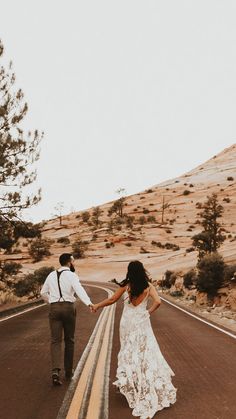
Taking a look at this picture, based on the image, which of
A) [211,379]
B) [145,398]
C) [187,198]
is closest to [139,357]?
[145,398]

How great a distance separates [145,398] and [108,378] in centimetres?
171

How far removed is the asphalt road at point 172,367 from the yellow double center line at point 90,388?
0.12 meters

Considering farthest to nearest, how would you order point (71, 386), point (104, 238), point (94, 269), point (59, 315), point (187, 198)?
point (187, 198)
point (104, 238)
point (94, 269)
point (59, 315)
point (71, 386)

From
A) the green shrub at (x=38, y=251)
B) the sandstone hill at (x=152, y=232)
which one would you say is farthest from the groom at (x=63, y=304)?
the green shrub at (x=38, y=251)

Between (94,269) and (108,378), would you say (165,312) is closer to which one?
(108,378)

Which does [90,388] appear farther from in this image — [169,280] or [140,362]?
[169,280]

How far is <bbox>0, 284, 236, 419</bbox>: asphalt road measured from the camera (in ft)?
19.6

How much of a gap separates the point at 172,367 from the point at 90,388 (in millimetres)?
2254

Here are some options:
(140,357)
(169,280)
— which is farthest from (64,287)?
(169,280)

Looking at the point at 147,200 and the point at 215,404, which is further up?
the point at 147,200

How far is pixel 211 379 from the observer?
25.4 feet

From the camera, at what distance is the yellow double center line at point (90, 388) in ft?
18.9

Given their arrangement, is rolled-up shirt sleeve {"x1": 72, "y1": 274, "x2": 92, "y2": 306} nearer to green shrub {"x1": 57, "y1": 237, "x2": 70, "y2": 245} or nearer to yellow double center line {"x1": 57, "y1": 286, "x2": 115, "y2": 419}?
yellow double center line {"x1": 57, "y1": 286, "x2": 115, "y2": 419}

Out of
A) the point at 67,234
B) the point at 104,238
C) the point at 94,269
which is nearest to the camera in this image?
the point at 94,269
